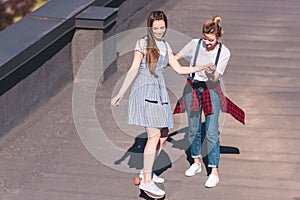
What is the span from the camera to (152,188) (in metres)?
8.58

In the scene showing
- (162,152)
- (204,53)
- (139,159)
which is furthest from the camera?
(162,152)

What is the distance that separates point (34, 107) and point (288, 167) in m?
3.39

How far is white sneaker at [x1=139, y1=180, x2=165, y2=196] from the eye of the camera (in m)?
8.55

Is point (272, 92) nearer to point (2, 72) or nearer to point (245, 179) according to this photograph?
point (245, 179)

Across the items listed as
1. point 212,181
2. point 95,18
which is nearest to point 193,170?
point 212,181

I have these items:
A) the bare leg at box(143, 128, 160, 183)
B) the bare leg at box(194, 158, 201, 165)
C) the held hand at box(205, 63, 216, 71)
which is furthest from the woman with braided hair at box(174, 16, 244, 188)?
the bare leg at box(143, 128, 160, 183)

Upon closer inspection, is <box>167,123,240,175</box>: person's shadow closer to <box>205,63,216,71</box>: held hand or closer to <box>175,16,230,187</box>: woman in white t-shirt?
<box>175,16,230,187</box>: woman in white t-shirt

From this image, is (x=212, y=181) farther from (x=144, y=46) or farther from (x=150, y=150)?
(x=144, y=46)

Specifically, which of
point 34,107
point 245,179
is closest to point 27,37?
point 34,107

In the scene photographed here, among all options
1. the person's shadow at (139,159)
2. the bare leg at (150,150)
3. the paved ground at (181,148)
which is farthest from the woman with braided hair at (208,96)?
the bare leg at (150,150)

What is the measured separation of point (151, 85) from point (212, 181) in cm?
134

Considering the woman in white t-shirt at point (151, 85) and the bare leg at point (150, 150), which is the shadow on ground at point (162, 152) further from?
the woman in white t-shirt at point (151, 85)

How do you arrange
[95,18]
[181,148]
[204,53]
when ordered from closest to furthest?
[204,53] < [181,148] < [95,18]

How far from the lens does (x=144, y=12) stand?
1441 centimetres
